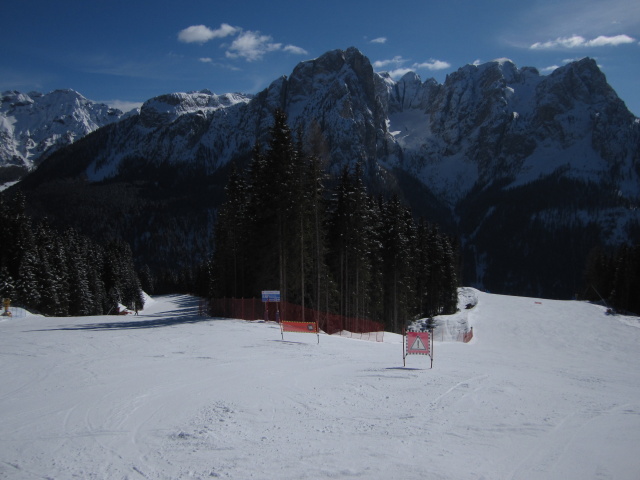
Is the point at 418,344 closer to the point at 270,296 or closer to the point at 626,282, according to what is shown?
the point at 270,296

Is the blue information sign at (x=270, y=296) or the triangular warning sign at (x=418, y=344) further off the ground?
the blue information sign at (x=270, y=296)

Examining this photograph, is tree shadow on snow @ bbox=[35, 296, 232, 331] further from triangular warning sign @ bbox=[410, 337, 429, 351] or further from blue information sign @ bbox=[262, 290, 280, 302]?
triangular warning sign @ bbox=[410, 337, 429, 351]

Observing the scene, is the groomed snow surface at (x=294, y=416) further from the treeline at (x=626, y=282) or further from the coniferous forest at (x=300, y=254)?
the treeline at (x=626, y=282)

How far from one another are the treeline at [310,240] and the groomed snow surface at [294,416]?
1306cm

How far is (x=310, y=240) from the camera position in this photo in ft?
108

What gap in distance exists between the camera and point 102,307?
228ft

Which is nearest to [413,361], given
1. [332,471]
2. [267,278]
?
[332,471]

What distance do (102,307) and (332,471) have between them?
69.9 meters

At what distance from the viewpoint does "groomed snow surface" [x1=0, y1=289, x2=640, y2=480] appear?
741 cm

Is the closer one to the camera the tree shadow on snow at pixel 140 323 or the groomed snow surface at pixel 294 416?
the groomed snow surface at pixel 294 416

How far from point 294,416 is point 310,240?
2326cm

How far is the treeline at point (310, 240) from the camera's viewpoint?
31.1 m

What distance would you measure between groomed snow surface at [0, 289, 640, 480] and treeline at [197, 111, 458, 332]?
13.1 metres

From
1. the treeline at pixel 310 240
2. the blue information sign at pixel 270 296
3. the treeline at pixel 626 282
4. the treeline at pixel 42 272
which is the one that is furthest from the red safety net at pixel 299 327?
the treeline at pixel 626 282
